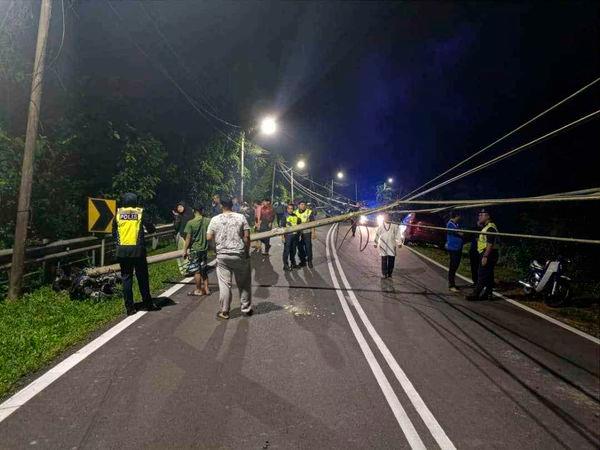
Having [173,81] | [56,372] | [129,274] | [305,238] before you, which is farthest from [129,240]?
[173,81]

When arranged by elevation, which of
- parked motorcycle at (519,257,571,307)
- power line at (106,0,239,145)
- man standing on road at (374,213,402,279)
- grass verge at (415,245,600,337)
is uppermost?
power line at (106,0,239,145)

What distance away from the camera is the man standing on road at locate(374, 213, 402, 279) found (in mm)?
11156

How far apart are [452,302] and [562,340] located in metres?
2.47

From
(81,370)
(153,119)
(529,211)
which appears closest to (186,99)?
(153,119)

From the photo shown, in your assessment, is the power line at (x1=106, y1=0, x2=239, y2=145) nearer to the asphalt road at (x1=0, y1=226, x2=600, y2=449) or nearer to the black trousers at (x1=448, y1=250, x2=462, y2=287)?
the black trousers at (x1=448, y1=250, x2=462, y2=287)

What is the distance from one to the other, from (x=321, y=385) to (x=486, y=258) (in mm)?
5909

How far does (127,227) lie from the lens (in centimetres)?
666

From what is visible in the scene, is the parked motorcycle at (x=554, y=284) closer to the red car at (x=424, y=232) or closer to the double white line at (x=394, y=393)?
the double white line at (x=394, y=393)

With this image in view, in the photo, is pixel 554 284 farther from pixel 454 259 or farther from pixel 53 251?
pixel 53 251

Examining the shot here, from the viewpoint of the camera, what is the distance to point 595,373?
18.0 feet

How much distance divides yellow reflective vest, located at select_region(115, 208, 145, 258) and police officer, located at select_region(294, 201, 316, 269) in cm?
626

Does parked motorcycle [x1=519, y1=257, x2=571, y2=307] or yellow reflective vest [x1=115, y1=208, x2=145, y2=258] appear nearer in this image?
yellow reflective vest [x1=115, y1=208, x2=145, y2=258]

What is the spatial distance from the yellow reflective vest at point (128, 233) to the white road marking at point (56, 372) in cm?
111

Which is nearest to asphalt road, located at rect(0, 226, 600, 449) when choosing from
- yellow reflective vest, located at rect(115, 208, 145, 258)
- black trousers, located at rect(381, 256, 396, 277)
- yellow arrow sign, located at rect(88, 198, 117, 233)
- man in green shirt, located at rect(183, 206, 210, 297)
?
man in green shirt, located at rect(183, 206, 210, 297)
